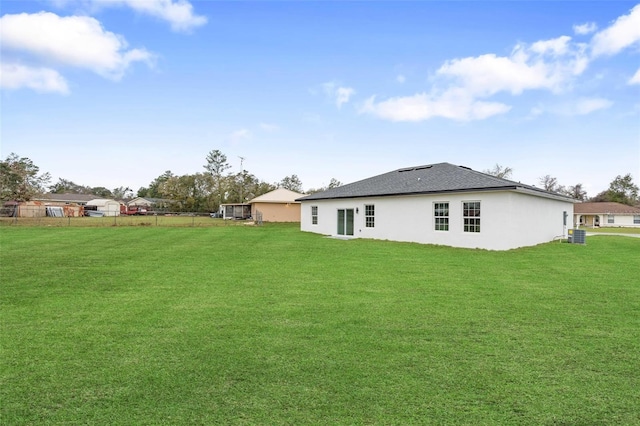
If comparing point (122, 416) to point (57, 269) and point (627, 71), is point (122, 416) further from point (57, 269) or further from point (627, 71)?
point (627, 71)

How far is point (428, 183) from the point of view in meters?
17.1

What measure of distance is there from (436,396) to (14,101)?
23767mm

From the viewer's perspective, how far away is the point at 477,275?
26.8ft

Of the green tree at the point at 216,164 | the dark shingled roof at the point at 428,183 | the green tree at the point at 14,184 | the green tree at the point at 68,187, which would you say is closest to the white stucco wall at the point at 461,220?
the dark shingled roof at the point at 428,183

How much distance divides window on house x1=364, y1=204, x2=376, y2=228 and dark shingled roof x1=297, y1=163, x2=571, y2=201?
766 mm

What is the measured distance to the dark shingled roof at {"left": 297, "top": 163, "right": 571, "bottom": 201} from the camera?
14.4 m

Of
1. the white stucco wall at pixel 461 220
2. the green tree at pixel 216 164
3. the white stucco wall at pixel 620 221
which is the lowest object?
the white stucco wall at pixel 620 221

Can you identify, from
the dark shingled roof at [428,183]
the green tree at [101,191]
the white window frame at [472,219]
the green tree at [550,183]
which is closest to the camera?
the white window frame at [472,219]

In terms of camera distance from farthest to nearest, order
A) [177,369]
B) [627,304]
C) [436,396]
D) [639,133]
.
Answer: [639,133] → [627,304] → [177,369] → [436,396]

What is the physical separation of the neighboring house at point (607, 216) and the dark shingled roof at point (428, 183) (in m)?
35.7

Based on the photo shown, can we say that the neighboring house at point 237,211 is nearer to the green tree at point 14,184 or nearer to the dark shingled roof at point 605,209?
the green tree at point 14,184

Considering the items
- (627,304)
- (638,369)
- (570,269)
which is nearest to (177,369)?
(638,369)

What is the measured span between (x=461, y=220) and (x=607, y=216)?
4473 cm

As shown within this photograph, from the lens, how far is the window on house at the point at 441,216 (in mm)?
15445
